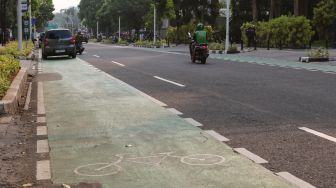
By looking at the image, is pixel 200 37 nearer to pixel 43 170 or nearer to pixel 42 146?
pixel 42 146

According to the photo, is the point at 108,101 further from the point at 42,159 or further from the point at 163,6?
the point at 163,6

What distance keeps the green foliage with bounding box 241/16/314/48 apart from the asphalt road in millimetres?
17741

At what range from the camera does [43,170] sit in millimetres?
5906

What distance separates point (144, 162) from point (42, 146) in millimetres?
1675

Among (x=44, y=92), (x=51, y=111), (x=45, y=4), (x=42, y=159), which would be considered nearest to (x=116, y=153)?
(x=42, y=159)

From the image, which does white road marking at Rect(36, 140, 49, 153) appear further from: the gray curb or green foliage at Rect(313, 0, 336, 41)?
green foliage at Rect(313, 0, 336, 41)

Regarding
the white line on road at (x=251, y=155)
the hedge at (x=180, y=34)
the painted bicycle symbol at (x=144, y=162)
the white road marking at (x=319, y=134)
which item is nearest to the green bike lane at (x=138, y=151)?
the painted bicycle symbol at (x=144, y=162)

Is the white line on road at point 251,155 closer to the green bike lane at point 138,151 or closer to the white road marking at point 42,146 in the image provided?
the green bike lane at point 138,151

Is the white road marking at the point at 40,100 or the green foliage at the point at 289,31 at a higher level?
the green foliage at the point at 289,31

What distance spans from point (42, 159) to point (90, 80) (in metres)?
10.4

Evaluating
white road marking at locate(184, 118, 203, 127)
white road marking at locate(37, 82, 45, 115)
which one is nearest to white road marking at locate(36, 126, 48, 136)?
white road marking at locate(37, 82, 45, 115)

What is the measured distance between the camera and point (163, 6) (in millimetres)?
59688

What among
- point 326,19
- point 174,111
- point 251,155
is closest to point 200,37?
point 174,111

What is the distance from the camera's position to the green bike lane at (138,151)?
5.48 meters
